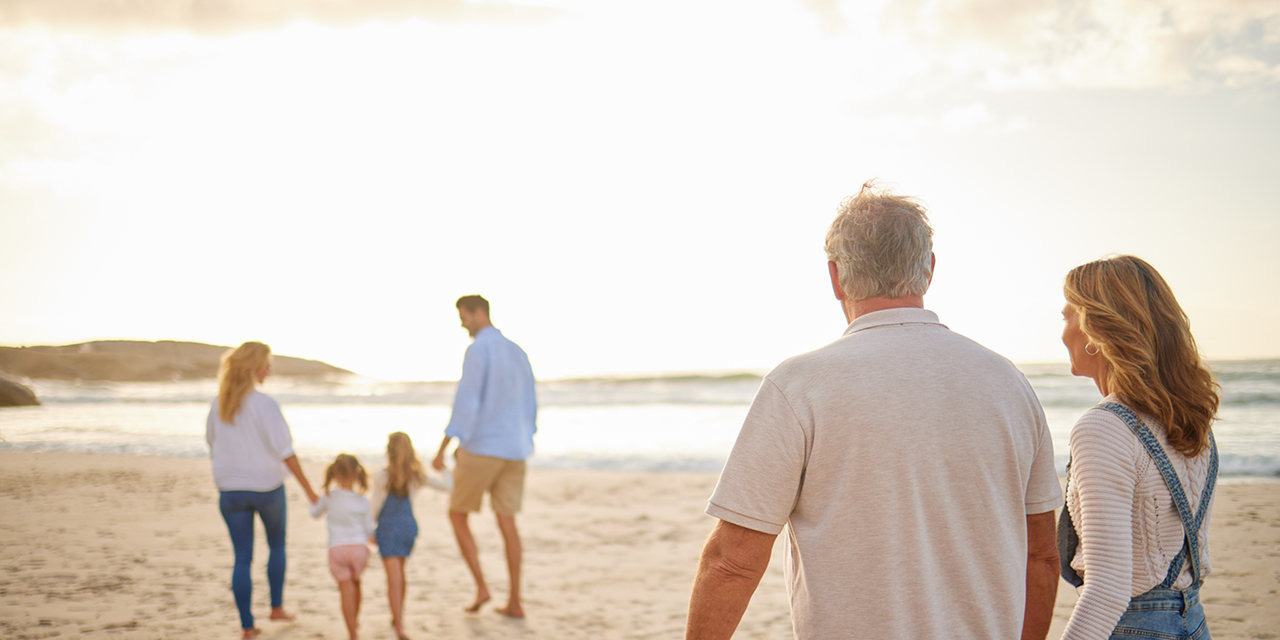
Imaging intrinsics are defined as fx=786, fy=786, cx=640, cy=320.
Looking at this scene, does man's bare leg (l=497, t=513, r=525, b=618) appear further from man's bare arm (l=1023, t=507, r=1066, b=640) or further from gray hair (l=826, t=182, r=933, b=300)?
gray hair (l=826, t=182, r=933, b=300)

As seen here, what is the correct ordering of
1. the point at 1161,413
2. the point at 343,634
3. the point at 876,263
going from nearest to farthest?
the point at 876,263 → the point at 1161,413 → the point at 343,634

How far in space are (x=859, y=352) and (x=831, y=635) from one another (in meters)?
0.56

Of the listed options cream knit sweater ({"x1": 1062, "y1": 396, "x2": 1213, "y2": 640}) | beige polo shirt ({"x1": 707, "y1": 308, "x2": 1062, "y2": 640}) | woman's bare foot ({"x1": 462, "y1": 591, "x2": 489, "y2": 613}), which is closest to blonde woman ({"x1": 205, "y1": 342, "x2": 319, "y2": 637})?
woman's bare foot ({"x1": 462, "y1": 591, "x2": 489, "y2": 613})

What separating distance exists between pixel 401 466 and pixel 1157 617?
3994mm

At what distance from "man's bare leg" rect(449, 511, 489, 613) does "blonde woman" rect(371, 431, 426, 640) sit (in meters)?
0.51

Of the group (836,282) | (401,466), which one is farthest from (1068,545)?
(401,466)

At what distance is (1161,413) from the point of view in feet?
6.01

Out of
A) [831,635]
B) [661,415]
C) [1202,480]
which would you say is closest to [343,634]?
[831,635]

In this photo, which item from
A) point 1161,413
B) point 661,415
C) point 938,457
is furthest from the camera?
point 661,415

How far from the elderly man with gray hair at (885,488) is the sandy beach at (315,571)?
3.79 meters

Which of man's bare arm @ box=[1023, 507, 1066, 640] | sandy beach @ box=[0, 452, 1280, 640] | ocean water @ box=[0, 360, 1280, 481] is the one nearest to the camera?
man's bare arm @ box=[1023, 507, 1066, 640]

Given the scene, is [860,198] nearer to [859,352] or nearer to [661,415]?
[859,352]

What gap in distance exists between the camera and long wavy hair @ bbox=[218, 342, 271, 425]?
180 inches

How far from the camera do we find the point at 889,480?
149cm
